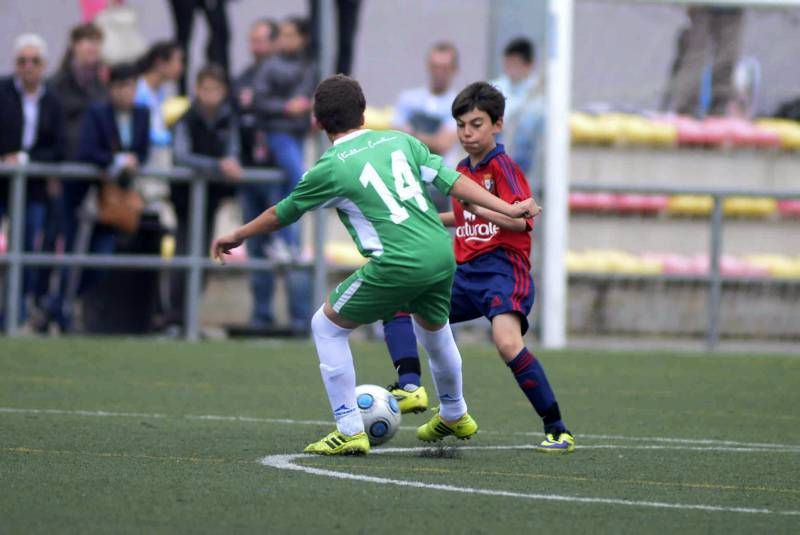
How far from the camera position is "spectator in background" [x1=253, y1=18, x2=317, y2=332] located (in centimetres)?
1369


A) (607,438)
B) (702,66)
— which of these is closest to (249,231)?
(607,438)

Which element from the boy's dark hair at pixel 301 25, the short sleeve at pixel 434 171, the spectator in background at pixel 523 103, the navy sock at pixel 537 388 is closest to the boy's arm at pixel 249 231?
the short sleeve at pixel 434 171

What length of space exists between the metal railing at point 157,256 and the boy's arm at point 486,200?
690 centimetres

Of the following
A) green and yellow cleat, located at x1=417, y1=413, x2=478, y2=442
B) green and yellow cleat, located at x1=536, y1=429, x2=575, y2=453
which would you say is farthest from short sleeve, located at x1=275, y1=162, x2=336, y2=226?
green and yellow cleat, located at x1=536, y1=429, x2=575, y2=453

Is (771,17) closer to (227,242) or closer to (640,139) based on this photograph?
(640,139)

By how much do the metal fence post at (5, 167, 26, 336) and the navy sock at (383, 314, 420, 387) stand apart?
19.8 feet

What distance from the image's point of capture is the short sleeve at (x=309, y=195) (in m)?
6.60

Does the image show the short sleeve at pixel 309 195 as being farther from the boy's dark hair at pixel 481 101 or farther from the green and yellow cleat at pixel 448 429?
the green and yellow cleat at pixel 448 429

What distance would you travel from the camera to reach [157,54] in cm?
1351

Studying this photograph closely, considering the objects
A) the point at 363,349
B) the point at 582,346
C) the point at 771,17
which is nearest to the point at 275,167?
the point at 363,349

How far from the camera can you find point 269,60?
13.8 metres

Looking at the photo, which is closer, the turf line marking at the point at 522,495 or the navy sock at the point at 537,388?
the turf line marking at the point at 522,495

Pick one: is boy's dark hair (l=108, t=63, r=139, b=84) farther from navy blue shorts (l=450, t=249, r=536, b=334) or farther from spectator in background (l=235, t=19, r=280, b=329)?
navy blue shorts (l=450, t=249, r=536, b=334)

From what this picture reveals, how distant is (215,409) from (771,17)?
8625mm
